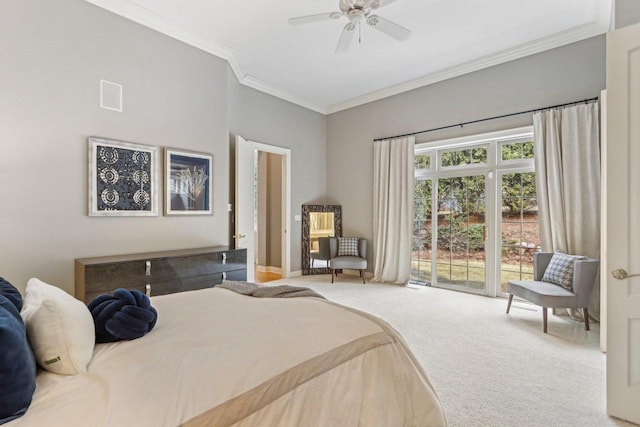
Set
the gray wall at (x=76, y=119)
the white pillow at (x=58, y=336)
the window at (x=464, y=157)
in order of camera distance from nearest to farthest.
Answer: the white pillow at (x=58, y=336) → the gray wall at (x=76, y=119) → the window at (x=464, y=157)

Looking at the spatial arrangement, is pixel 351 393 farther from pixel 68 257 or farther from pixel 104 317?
pixel 68 257

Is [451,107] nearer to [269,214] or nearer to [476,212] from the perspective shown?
[476,212]

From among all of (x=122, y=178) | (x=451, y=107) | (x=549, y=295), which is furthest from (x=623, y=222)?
(x=122, y=178)

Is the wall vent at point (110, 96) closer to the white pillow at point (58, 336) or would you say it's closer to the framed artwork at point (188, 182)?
the framed artwork at point (188, 182)

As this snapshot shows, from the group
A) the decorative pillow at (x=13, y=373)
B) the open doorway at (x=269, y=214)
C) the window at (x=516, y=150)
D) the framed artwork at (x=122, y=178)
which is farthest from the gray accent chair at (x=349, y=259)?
the decorative pillow at (x=13, y=373)

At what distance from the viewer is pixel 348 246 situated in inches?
221

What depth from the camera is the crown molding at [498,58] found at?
3.54 m

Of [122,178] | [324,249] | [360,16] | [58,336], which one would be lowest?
[324,249]

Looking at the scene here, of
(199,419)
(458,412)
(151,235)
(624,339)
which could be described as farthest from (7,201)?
(624,339)

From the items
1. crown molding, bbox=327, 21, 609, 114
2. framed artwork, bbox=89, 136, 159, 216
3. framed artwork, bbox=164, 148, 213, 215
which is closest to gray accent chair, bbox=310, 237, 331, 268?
framed artwork, bbox=164, 148, 213, 215

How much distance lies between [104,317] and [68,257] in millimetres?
1975

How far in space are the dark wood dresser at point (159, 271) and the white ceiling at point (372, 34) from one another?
244 centimetres

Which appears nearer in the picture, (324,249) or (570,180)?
(570,180)

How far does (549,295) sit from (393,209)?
101 inches
